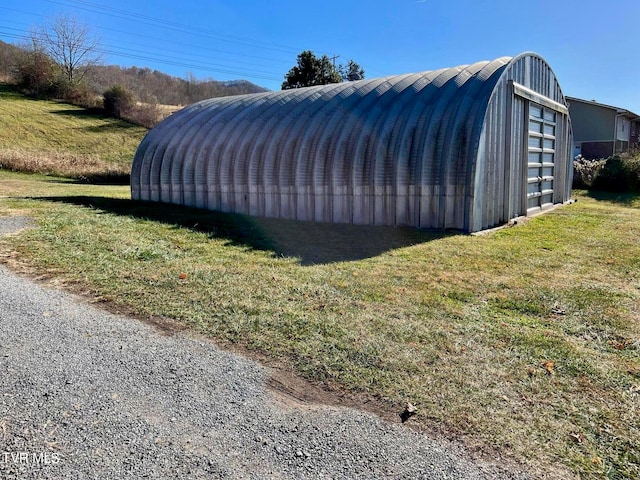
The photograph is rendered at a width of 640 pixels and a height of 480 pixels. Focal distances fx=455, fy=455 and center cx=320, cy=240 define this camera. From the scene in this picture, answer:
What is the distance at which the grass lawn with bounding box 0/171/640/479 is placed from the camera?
9.04 ft

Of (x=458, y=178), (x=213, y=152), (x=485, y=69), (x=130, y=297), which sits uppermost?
(x=485, y=69)

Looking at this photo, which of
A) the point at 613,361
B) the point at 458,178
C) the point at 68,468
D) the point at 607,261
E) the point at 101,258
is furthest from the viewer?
the point at 458,178

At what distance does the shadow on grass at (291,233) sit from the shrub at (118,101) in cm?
3209

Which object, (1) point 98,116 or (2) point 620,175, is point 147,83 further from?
(2) point 620,175

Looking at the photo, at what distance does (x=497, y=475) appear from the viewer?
230 centimetres

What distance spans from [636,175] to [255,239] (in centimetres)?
1990

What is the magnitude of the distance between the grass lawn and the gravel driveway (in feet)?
1.02

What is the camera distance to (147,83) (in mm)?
48125

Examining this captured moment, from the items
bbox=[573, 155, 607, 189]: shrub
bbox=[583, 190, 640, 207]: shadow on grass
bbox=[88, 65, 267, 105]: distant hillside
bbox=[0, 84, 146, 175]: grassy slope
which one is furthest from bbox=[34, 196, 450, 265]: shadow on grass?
bbox=[88, 65, 267, 105]: distant hillside

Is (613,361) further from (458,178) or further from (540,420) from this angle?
(458,178)

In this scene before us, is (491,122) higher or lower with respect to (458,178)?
higher

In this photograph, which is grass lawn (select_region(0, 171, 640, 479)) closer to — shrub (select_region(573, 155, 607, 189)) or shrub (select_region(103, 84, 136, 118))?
shrub (select_region(573, 155, 607, 189))

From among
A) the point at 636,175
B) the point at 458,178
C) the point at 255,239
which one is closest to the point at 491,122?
the point at 458,178

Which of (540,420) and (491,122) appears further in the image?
(491,122)
